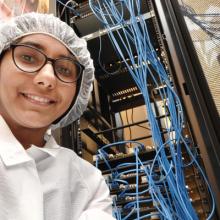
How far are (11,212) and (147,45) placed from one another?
982 millimetres

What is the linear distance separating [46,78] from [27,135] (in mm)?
234

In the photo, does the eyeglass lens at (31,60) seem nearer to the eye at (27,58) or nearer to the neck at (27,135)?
the eye at (27,58)

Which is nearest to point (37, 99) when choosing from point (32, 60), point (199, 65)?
point (32, 60)

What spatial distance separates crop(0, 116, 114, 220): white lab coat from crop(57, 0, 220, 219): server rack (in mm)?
368

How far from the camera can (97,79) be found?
1.75 m

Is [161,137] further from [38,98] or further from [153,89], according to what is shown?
[38,98]

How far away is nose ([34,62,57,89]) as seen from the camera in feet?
2.50

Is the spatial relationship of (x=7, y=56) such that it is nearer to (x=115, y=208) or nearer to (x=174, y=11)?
(x=174, y=11)

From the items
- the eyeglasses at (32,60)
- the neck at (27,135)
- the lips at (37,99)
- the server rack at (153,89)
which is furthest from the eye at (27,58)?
the server rack at (153,89)

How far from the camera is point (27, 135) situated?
0.87m

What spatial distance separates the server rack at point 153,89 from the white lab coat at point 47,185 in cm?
37

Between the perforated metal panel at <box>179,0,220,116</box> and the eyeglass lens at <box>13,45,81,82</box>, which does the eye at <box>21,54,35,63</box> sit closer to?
the eyeglass lens at <box>13,45,81,82</box>

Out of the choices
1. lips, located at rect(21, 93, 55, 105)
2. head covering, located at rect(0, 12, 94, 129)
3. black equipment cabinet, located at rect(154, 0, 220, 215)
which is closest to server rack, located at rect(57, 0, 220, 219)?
black equipment cabinet, located at rect(154, 0, 220, 215)

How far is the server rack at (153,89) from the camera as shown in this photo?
2.51ft
